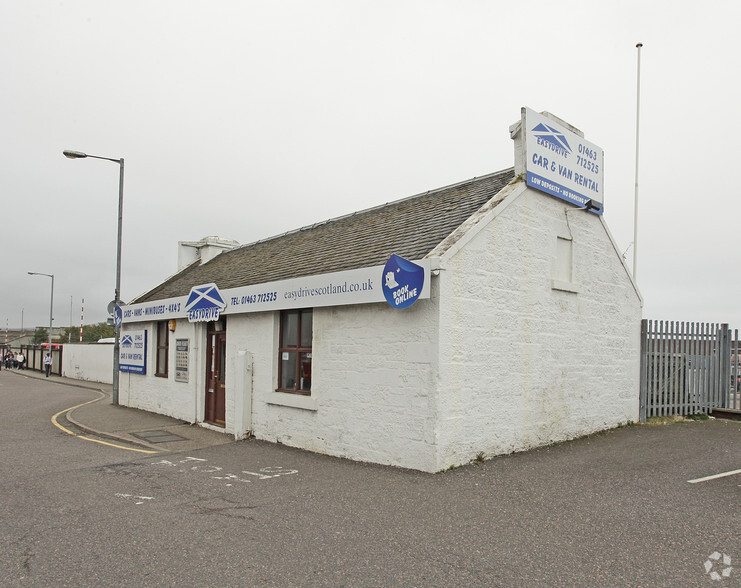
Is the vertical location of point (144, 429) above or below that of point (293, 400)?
below

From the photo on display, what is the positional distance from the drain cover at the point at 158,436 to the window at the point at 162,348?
385 centimetres

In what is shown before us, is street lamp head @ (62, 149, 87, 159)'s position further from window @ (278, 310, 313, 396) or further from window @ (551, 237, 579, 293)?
window @ (551, 237, 579, 293)

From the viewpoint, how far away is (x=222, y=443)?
36.0ft


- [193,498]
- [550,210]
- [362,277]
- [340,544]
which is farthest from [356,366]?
[550,210]

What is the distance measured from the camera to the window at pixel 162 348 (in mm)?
16031

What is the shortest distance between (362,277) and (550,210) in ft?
13.4

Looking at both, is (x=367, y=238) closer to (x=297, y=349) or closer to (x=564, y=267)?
(x=297, y=349)

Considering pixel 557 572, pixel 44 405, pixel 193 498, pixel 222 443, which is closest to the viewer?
Answer: pixel 557 572

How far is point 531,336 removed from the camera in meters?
9.59

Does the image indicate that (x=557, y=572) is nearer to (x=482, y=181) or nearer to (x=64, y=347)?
(x=482, y=181)

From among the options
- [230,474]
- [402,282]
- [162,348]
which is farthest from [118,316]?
[402,282]

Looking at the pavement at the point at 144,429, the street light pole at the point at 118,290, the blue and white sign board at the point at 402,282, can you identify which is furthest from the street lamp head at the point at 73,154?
the blue and white sign board at the point at 402,282

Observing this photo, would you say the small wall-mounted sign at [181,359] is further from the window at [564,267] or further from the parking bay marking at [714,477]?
the parking bay marking at [714,477]

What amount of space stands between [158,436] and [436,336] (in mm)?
7316
